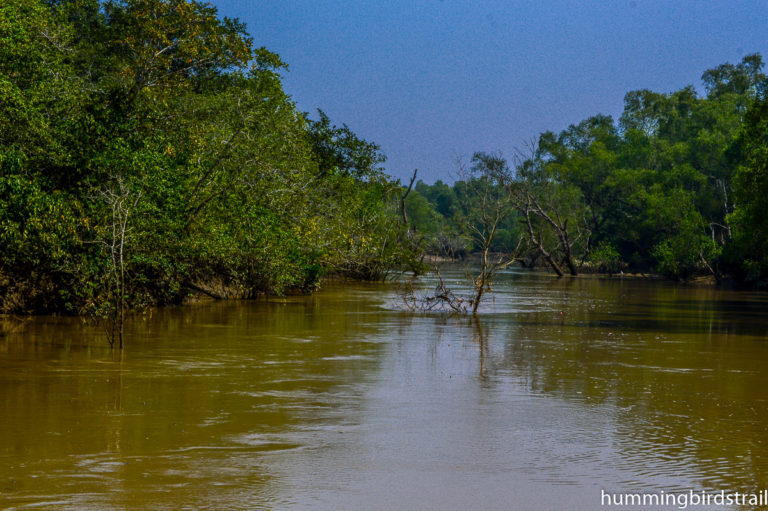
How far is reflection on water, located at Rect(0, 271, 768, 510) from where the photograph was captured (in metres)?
7.22

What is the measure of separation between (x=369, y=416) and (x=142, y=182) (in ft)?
32.0

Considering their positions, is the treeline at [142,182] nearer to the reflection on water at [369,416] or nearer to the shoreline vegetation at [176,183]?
the shoreline vegetation at [176,183]

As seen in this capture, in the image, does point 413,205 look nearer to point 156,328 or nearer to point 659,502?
point 156,328

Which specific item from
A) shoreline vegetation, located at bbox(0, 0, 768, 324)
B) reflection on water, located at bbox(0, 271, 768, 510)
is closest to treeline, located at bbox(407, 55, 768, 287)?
shoreline vegetation, located at bbox(0, 0, 768, 324)

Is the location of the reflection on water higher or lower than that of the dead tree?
lower

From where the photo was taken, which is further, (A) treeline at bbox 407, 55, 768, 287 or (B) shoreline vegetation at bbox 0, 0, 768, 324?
(A) treeline at bbox 407, 55, 768, 287

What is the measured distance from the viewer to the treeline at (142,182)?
54.8 ft

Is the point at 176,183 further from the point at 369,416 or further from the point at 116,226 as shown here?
the point at 369,416

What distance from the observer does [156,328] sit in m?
18.8

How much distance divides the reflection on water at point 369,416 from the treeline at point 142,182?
5.26 feet

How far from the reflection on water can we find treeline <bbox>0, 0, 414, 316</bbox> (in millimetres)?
1604

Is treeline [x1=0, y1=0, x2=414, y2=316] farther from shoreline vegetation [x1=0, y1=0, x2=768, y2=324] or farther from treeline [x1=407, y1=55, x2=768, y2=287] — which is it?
treeline [x1=407, y1=55, x2=768, y2=287]

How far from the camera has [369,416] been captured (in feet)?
33.4

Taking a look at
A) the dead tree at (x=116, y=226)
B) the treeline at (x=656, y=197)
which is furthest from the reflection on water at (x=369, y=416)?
the treeline at (x=656, y=197)
